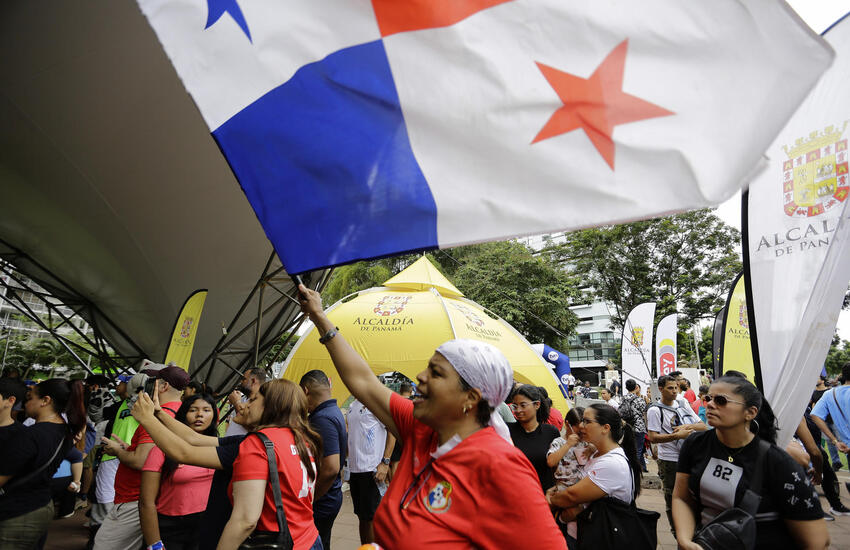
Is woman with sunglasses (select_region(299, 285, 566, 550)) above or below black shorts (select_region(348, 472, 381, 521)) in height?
above

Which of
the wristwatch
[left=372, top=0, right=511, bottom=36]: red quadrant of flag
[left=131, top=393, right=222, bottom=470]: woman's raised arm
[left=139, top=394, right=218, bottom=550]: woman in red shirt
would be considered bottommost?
[left=139, top=394, right=218, bottom=550]: woman in red shirt

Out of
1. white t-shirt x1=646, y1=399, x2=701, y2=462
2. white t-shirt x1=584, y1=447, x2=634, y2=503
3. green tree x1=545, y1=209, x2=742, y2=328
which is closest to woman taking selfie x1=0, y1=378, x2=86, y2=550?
white t-shirt x1=584, y1=447, x2=634, y2=503

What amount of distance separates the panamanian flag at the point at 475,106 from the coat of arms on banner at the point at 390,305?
8344 millimetres

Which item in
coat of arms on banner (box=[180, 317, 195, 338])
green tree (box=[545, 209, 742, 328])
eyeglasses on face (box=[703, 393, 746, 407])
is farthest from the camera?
green tree (box=[545, 209, 742, 328])

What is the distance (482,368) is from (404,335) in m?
8.46

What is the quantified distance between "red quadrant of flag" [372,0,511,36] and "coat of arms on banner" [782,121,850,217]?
239 cm

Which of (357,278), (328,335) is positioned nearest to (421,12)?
(328,335)

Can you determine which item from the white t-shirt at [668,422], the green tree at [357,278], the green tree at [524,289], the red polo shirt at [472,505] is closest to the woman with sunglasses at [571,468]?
the red polo shirt at [472,505]

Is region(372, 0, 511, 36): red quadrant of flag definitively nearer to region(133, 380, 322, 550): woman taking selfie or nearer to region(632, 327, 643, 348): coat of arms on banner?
region(133, 380, 322, 550): woman taking selfie

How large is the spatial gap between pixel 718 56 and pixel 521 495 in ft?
5.50

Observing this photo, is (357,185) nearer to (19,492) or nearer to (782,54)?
(782,54)

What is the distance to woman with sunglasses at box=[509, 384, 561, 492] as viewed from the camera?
159 inches

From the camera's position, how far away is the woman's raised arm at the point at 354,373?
2.03m

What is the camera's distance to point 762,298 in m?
3.18
